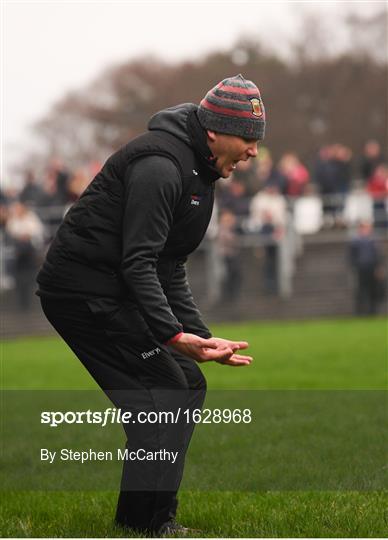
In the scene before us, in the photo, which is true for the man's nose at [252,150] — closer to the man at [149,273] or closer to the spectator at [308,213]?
the man at [149,273]

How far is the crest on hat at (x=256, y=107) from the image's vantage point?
5.16m

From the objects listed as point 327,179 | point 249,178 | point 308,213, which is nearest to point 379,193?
point 327,179

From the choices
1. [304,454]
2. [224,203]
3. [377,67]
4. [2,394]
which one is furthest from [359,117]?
[304,454]

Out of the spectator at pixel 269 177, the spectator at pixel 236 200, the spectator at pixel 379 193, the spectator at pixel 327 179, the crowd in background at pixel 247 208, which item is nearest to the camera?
the crowd in background at pixel 247 208

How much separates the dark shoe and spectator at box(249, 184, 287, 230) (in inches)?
712

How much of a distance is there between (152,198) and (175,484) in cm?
141

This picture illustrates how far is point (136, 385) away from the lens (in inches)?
209

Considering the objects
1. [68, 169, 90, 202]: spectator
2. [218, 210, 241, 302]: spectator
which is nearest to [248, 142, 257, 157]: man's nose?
[68, 169, 90, 202]: spectator

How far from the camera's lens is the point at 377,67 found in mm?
46781

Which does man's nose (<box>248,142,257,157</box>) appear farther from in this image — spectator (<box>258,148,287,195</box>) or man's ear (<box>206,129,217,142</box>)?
spectator (<box>258,148,287,195</box>)

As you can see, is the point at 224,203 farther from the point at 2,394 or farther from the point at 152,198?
the point at 152,198

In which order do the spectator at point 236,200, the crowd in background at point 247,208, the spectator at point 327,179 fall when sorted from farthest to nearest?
the spectator at point 327,179 → the spectator at point 236,200 → the crowd in background at point 247,208

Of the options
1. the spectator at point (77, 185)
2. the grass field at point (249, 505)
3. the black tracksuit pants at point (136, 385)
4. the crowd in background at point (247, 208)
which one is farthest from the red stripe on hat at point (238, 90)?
the crowd in background at point (247, 208)

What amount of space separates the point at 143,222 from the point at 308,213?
2187cm
